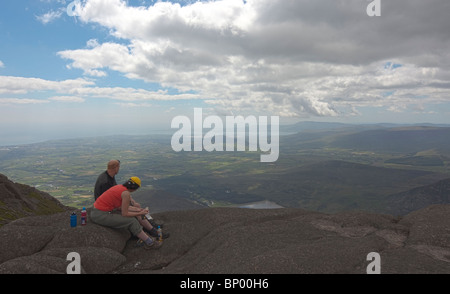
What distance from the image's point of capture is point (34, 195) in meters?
40.9

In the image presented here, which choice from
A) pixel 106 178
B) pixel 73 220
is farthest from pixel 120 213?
pixel 73 220

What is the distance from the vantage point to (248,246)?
14.9 metres

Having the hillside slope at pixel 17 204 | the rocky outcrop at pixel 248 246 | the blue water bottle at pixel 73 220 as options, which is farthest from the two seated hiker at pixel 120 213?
the hillside slope at pixel 17 204

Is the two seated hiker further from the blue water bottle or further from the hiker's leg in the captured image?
the blue water bottle

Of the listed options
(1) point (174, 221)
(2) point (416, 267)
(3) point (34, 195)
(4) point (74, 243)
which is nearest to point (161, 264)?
(4) point (74, 243)

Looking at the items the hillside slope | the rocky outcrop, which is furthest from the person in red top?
the hillside slope

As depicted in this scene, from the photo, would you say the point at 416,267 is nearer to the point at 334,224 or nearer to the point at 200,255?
the point at 334,224

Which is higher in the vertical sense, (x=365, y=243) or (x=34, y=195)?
(x=365, y=243)

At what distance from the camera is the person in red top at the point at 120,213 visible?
50.9 feet

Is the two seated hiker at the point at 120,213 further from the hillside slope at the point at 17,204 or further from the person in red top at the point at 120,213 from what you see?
the hillside slope at the point at 17,204

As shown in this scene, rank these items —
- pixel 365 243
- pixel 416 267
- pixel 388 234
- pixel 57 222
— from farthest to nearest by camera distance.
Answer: pixel 57 222
pixel 388 234
pixel 365 243
pixel 416 267

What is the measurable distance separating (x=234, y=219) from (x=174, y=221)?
4.82 metres

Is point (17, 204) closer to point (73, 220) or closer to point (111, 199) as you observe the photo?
point (73, 220)

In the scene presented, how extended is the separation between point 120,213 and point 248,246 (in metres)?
8.27
